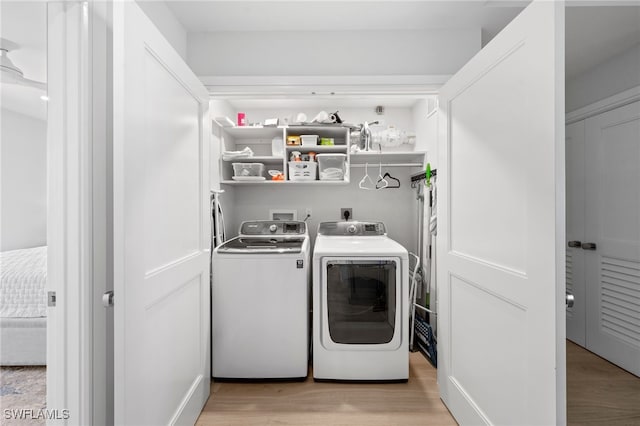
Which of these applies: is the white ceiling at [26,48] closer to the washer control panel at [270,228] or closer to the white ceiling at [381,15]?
the white ceiling at [381,15]

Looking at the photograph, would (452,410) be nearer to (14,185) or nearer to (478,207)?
(478,207)

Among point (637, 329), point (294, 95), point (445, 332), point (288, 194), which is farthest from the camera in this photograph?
point (288, 194)

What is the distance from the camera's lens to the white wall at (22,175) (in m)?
1.23

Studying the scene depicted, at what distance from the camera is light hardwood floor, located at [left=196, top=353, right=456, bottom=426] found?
5.69 ft

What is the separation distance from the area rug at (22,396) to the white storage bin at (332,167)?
7.49ft

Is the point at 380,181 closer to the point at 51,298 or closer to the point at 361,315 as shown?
the point at 361,315

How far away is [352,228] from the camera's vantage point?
284cm

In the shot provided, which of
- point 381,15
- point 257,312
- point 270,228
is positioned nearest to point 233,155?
point 270,228

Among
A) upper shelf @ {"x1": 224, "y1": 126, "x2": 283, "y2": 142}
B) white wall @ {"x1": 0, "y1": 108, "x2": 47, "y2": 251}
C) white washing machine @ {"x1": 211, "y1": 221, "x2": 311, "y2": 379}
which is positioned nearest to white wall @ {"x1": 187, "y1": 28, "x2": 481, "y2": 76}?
upper shelf @ {"x1": 224, "y1": 126, "x2": 283, "y2": 142}

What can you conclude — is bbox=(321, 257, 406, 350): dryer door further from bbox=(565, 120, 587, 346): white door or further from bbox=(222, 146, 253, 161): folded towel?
bbox=(565, 120, 587, 346): white door

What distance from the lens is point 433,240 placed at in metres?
2.52

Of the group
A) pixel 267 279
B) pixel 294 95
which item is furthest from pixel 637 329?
pixel 294 95

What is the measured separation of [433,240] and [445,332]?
34.5 inches

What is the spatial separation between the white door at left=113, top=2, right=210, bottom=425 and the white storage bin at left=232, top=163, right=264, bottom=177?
3.09ft
